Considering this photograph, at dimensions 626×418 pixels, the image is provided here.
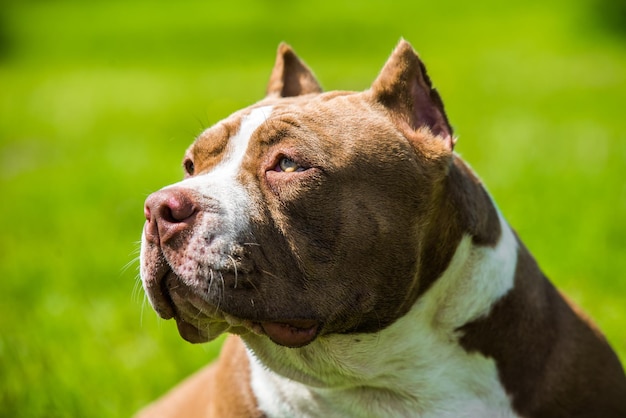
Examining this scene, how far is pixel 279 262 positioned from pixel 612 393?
1.38 metres

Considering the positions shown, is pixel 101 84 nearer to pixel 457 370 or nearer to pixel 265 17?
pixel 265 17

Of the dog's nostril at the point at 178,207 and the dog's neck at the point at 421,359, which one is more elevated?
the dog's nostril at the point at 178,207

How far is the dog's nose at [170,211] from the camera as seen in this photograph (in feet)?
10.1

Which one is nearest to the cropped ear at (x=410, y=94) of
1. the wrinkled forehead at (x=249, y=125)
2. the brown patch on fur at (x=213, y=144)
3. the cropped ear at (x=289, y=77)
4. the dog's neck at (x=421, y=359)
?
the wrinkled forehead at (x=249, y=125)

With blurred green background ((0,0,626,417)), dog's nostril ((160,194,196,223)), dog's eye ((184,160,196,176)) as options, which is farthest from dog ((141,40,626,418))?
blurred green background ((0,0,626,417))

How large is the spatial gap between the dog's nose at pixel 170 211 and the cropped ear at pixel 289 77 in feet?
4.00

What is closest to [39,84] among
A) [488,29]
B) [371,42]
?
[371,42]

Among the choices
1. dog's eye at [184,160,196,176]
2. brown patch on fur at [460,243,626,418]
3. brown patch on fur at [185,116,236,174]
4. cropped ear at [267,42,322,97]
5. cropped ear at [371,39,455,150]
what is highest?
cropped ear at [371,39,455,150]

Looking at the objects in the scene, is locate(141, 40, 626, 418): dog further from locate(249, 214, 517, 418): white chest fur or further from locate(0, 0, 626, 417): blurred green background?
locate(0, 0, 626, 417): blurred green background

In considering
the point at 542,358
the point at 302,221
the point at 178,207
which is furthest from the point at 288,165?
the point at 542,358

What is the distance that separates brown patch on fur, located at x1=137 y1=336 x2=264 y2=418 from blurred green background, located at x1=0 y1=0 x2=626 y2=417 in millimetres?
435

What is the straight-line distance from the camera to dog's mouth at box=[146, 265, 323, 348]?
124 inches

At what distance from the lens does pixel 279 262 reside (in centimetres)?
317

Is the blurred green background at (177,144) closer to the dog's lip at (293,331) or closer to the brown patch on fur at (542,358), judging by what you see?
the dog's lip at (293,331)
